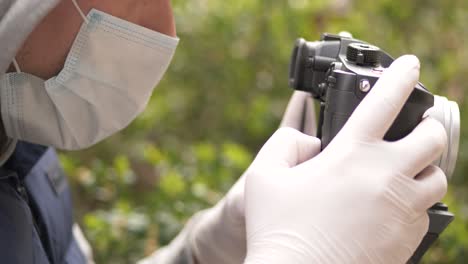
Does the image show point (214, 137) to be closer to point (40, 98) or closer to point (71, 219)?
point (71, 219)

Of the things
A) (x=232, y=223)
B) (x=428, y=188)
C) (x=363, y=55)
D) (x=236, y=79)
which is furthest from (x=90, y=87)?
(x=236, y=79)

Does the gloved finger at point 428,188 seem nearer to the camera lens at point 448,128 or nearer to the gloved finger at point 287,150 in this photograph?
the camera lens at point 448,128

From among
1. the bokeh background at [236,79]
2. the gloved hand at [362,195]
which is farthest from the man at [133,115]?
the bokeh background at [236,79]

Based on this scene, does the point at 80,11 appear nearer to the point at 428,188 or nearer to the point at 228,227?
the point at 228,227

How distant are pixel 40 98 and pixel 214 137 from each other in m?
1.25

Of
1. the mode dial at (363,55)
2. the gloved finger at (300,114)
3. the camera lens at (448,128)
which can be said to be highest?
the mode dial at (363,55)

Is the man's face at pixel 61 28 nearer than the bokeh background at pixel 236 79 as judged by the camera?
Yes

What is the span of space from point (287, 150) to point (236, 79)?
4.40ft

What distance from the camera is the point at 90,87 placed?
1180mm

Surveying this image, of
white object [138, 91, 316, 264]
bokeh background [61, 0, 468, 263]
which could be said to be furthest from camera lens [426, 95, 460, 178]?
bokeh background [61, 0, 468, 263]

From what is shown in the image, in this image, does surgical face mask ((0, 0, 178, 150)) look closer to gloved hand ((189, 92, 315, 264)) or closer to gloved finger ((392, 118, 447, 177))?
gloved hand ((189, 92, 315, 264))

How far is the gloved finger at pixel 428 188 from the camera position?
891mm

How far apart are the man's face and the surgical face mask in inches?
0.5

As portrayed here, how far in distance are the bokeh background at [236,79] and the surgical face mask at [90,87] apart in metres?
0.69
